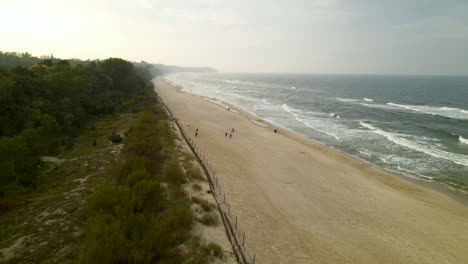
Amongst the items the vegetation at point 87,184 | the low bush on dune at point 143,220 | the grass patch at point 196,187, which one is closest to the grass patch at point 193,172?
the vegetation at point 87,184

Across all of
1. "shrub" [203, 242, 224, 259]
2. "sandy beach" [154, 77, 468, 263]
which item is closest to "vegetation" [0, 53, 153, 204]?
"shrub" [203, 242, 224, 259]

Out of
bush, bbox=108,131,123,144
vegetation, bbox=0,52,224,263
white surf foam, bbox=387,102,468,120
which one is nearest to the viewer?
vegetation, bbox=0,52,224,263

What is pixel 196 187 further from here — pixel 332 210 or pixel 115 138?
pixel 115 138

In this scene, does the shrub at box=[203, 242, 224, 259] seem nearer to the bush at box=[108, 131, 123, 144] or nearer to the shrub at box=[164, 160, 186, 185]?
the shrub at box=[164, 160, 186, 185]

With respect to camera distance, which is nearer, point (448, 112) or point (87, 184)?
point (87, 184)

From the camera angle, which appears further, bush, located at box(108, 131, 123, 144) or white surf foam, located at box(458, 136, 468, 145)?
white surf foam, located at box(458, 136, 468, 145)

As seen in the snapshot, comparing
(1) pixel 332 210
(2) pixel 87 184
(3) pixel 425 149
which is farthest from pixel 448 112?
(2) pixel 87 184

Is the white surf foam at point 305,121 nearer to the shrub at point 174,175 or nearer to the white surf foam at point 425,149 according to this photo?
the white surf foam at point 425,149

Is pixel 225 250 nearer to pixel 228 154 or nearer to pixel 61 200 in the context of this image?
pixel 61 200

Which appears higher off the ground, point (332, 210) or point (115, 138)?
point (115, 138)

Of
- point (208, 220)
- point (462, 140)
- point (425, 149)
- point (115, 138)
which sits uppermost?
point (115, 138)
